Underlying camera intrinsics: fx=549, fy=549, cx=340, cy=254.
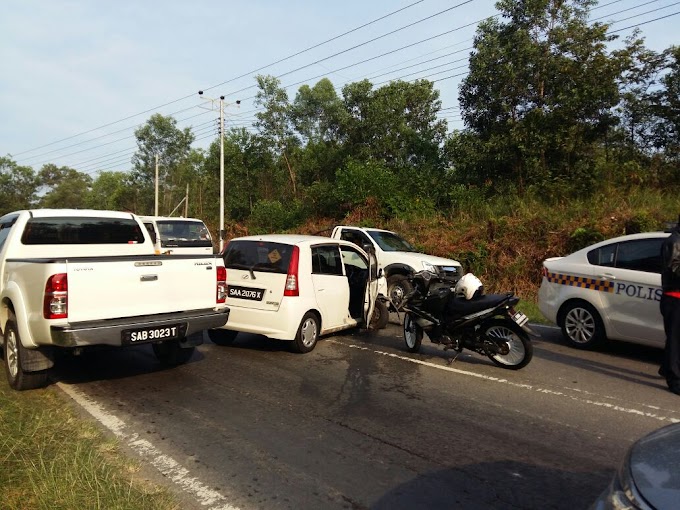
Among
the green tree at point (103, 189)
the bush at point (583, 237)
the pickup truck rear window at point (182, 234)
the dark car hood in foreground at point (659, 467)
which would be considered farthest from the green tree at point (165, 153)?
the dark car hood in foreground at point (659, 467)

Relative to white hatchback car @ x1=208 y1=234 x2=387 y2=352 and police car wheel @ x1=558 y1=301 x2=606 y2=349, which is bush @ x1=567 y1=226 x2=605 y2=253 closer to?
police car wheel @ x1=558 y1=301 x2=606 y2=349

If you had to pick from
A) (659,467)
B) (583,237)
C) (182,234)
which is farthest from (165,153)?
(659,467)

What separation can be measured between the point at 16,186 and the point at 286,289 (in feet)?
255

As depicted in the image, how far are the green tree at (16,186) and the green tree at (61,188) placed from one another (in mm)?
2015

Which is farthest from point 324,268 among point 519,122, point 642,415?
point 519,122

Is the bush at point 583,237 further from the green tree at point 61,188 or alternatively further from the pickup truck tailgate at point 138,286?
the green tree at point 61,188

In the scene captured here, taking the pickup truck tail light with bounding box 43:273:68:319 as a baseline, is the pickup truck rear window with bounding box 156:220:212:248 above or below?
above

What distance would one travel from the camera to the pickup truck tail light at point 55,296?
504cm

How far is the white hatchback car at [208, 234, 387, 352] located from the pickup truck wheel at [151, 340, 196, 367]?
81 cm

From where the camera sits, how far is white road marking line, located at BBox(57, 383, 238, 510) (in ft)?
11.7

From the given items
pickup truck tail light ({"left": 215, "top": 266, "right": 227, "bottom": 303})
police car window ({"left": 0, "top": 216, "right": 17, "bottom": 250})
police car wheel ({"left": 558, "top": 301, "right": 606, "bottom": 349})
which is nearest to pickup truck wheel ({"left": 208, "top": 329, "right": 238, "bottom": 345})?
pickup truck tail light ({"left": 215, "top": 266, "right": 227, "bottom": 303})

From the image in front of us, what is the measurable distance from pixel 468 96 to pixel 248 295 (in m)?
14.2

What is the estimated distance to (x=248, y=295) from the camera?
24.6ft

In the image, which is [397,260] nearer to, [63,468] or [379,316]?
[379,316]
